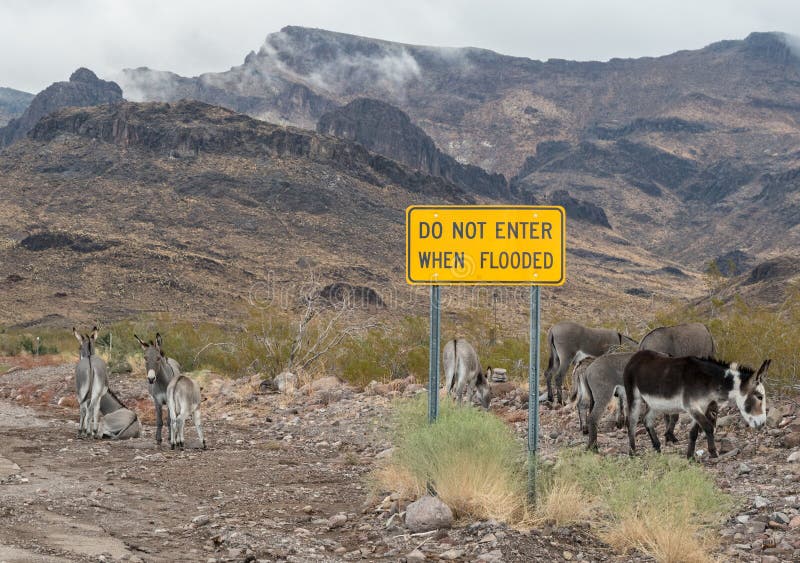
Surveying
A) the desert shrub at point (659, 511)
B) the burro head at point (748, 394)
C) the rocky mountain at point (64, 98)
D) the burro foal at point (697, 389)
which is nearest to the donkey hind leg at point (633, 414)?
the burro foal at point (697, 389)

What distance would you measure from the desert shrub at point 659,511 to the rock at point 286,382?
978 centimetres

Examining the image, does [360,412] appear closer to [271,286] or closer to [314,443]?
[314,443]

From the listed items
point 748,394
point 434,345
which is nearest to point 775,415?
point 748,394

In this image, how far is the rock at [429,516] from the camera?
761cm

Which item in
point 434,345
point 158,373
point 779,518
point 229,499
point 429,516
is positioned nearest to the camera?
point 779,518

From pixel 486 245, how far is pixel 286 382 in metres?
10.2

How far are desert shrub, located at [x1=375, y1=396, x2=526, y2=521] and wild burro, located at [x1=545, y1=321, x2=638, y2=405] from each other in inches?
244

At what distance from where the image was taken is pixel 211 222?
72.2 meters

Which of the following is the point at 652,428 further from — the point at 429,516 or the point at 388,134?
the point at 388,134

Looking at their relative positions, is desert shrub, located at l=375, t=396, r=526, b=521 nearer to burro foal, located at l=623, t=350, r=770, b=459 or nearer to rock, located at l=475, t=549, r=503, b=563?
rock, located at l=475, t=549, r=503, b=563

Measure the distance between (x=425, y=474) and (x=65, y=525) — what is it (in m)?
3.22

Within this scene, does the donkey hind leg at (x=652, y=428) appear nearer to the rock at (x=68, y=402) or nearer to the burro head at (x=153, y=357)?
the burro head at (x=153, y=357)

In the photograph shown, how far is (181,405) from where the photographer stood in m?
12.4

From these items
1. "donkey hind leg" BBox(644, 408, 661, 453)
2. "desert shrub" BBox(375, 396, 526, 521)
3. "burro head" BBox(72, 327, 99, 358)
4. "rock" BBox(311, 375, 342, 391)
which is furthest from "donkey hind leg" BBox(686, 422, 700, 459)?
"burro head" BBox(72, 327, 99, 358)
